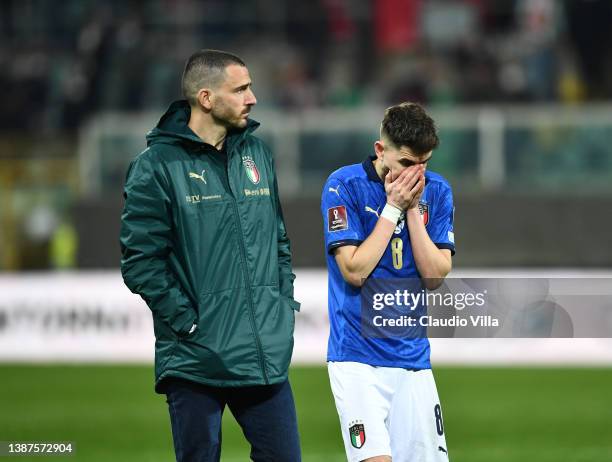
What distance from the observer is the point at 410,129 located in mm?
4777

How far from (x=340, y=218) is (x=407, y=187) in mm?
348

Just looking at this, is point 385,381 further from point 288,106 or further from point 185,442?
point 288,106

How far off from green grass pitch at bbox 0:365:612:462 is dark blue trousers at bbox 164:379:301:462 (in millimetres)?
3392

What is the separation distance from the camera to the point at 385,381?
5.00 metres

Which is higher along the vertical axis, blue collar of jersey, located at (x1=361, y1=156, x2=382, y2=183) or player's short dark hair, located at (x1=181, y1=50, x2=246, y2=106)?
player's short dark hair, located at (x1=181, y1=50, x2=246, y2=106)

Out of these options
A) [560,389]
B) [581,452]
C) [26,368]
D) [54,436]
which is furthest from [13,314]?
[581,452]

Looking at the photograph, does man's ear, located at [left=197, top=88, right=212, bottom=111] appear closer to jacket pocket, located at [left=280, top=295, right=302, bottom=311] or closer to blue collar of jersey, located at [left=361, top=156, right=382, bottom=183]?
blue collar of jersey, located at [left=361, top=156, right=382, bottom=183]

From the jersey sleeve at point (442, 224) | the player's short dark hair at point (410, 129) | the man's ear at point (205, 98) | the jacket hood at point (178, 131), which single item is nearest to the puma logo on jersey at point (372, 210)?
the jersey sleeve at point (442, 224)

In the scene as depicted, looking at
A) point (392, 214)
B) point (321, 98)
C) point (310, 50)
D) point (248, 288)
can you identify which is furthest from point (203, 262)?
point (310, 50)

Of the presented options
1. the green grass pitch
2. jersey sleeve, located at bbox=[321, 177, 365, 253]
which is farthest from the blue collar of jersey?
the green grass pitch

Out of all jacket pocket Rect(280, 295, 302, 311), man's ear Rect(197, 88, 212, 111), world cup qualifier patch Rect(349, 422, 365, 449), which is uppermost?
man's ear Rect(197, 88, 212, 111)

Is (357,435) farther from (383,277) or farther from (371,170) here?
(371,170)

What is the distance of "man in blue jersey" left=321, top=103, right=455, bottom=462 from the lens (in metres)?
4.87

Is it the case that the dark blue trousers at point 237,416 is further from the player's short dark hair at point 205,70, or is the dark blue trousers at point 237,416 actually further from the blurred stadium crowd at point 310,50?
the blurred stadium crowd at point 310,50
